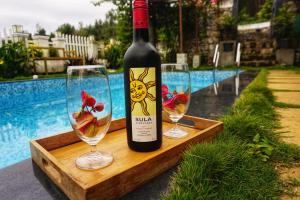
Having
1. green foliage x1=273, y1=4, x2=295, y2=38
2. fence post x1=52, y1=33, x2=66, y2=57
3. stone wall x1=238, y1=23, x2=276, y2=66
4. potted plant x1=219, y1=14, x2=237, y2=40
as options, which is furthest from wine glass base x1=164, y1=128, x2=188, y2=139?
fence post x1=52, y1=33, x2=66, y2=57

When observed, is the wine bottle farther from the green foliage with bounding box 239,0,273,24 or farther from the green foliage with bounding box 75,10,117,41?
the green foliage with bounding box 75,10,117,41

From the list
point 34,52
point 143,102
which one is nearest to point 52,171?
point 143,102

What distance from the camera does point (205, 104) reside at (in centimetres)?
155

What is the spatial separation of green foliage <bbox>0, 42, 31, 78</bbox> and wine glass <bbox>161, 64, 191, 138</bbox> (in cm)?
649

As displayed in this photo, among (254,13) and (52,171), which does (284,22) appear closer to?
(254,13)

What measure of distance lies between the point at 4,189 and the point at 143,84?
44 centimetres

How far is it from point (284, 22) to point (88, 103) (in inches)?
315

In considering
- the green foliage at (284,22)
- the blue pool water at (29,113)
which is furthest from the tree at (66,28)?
the green foliage at (284,22)

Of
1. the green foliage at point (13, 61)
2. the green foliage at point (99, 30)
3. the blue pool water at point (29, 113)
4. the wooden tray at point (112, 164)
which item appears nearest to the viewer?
the wooden tray at point (112, 164)

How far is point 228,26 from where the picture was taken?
7762 millimetres

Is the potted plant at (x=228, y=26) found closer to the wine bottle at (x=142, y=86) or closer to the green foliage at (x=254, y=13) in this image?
the green foliage at (x=254, y=13)

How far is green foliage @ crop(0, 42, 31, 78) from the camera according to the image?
5.91 m

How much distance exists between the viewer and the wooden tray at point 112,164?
1.42ft

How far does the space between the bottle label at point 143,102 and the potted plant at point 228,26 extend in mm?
8061
